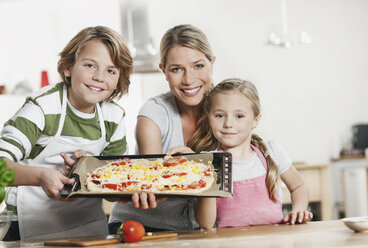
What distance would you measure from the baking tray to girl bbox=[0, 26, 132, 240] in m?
0.16

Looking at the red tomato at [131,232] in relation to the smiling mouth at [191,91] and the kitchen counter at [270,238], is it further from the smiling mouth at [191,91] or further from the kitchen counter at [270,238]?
the smiling mouth at [191,91]

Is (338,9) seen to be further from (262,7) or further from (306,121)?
(306,121)

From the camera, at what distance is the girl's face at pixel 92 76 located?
1.87m

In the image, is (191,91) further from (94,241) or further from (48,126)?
(94,241)

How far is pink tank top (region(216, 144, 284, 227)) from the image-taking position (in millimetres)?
1865

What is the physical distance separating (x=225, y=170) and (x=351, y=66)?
5296 mm

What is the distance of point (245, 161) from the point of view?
1967mm

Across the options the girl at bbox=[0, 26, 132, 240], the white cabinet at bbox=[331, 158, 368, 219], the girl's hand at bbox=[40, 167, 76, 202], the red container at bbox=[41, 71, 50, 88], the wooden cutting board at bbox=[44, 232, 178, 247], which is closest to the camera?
the wooden cutting board at bbox=[44, 232, 178, 247]

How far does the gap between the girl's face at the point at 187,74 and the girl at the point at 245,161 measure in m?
0.06

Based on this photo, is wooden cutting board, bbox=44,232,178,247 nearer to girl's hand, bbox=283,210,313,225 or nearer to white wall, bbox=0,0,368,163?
girl's hand, bbox=283,210,313,225

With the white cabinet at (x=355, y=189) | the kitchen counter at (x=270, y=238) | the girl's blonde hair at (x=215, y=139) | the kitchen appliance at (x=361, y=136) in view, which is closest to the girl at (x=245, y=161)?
the girl's blonde hair at (x=215, y=139)

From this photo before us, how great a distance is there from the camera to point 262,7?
249 inches

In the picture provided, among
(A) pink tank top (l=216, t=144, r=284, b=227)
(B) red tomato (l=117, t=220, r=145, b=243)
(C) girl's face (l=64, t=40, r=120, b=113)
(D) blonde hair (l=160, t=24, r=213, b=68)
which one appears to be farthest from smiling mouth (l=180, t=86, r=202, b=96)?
(B) red tomato (l=117, t=220, r=145, b=243)

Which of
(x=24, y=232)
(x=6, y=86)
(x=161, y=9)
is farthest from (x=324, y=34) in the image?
(x=24, y=232)
